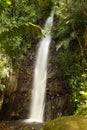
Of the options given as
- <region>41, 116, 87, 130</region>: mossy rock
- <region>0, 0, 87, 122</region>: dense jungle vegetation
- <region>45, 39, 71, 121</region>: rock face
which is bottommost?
<region>41, 116, 87, 130</region>: mossy rock

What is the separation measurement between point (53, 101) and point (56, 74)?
141 cm

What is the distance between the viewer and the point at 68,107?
40.5ft

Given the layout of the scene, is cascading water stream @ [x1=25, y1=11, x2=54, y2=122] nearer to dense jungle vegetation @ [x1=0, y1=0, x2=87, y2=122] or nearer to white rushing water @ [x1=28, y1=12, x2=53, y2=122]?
white rushing water @ [x1=28, y1=12, x2=53, y2=122]

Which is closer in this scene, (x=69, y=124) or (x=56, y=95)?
(x=69, y=124)

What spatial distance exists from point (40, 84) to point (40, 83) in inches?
2.3

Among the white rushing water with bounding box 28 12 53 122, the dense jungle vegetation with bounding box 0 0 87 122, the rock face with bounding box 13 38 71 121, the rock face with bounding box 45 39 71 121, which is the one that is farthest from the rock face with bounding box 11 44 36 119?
the rock face with bounding box 45 39 71 121

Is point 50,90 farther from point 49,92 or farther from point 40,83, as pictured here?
point 40,83

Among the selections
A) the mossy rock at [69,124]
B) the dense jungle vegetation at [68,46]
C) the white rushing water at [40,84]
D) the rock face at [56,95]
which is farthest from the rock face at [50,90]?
the mossy rock at [69,124]

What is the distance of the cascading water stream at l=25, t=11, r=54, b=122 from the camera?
13141 millimetres

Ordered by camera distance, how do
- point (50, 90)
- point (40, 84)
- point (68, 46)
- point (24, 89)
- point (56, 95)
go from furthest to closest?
point (40, 84) < point (24, 89) < point (50, 90) < point (68, 46) < point (56, 95)

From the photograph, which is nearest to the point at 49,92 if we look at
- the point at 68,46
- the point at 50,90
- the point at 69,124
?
the point at 50,90

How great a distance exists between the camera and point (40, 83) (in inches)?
553

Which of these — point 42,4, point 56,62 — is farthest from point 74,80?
point 42,4

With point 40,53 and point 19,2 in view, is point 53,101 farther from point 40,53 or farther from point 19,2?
point 19,2
